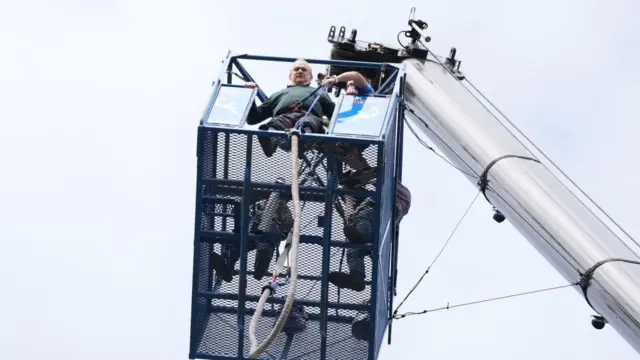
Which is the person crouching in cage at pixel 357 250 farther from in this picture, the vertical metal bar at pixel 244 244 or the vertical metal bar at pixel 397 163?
the vertical metal bar at pixel 397 163

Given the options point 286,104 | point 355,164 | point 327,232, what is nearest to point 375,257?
point 327,232

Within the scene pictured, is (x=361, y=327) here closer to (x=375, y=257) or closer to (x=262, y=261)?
(x=375, y=257)

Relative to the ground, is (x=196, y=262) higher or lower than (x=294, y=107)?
lower

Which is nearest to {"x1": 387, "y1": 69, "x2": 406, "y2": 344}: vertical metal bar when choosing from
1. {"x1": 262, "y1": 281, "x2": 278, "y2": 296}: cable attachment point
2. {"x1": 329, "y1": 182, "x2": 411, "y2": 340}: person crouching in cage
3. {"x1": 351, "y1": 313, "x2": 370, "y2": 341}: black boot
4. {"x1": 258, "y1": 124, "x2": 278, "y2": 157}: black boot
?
{"x1": 329, "y1": 182, "x2": 411, "y2": 340}: person crouching in cage

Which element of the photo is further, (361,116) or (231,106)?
(231,106)

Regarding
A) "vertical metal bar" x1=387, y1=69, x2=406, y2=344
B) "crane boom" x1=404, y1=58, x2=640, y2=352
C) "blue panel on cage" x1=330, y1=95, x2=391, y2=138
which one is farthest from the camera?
"vertical metal bar" x1=387, y1=69, x2=406, y2=344

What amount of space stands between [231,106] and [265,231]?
4.89ft

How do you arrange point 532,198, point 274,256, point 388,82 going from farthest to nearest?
point 388,82 < point 532,198 < point 274,256

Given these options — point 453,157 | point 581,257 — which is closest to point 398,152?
point 453,157

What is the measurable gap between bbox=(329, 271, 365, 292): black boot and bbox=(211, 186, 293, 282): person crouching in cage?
0.77 meters

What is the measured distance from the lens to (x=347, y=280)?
2455 cm

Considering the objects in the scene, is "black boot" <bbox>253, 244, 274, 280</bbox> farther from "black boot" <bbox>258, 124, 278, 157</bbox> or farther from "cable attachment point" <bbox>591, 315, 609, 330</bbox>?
"cable attachment point" <bbox>591, 315, 609, 330</bbox>

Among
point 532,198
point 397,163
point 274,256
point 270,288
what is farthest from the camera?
point 397,163

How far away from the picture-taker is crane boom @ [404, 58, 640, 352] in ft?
78.8
